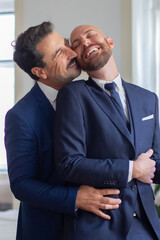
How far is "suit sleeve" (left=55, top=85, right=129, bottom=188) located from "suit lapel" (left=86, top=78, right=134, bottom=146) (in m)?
0.09

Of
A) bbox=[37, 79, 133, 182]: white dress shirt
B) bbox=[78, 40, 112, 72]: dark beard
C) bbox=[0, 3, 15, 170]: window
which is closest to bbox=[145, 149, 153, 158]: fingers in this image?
bbox=[37, 79, 133, 182]: white dress shirt

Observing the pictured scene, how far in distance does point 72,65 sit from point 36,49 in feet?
0.58

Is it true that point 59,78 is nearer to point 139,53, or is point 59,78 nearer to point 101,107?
point 101,107

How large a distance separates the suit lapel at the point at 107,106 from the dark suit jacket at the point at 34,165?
0.76ft

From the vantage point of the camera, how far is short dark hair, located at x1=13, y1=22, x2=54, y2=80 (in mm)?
1684

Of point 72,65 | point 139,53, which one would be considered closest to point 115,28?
point 139,53

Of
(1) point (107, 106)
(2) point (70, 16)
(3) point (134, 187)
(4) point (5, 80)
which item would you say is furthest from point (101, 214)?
(4) point (5, 80)

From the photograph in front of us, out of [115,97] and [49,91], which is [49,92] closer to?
[49,91]

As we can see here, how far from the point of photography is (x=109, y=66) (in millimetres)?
1559

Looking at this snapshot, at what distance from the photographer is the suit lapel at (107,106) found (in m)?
1.39

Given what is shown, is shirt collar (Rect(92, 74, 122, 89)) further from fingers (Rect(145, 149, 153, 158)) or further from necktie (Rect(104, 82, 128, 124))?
fingers (Rect(145, 149, 153, 158))

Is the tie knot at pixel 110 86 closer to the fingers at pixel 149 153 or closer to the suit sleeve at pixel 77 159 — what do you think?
the suit sleeve at pixel 77 159

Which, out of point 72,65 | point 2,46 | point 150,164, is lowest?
point 2,46

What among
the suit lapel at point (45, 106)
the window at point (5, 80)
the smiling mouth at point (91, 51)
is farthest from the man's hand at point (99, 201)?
the window at point (5, 80)
